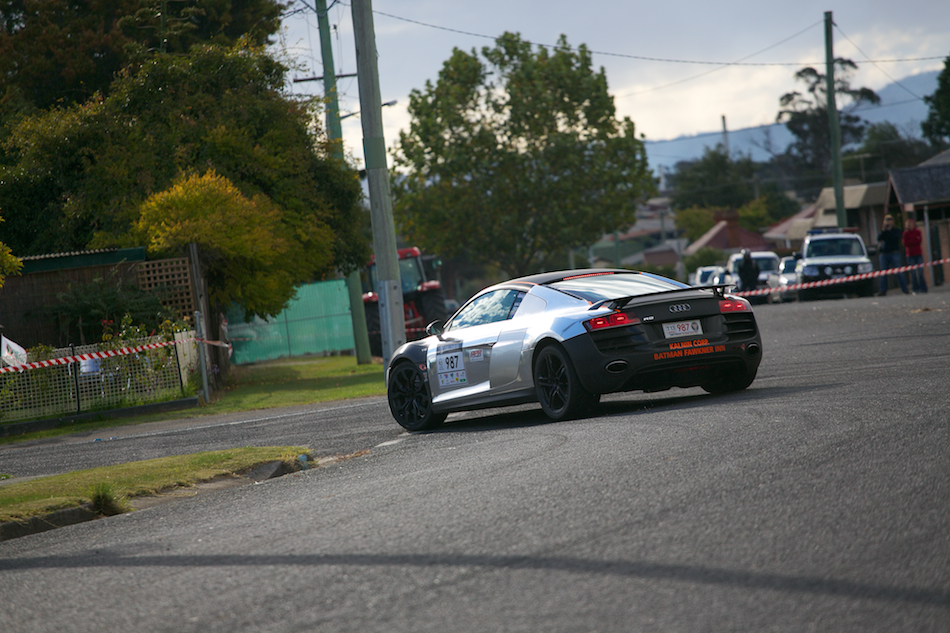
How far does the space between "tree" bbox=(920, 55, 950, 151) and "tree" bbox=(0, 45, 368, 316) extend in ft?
215

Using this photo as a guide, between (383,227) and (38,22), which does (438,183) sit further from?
Answer: (383,227)

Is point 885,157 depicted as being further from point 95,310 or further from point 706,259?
point 95,310

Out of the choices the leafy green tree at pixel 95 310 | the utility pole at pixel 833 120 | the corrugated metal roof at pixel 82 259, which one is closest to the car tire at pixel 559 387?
the leafy green tree at pixel 95 310

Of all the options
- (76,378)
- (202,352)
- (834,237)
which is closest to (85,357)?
(76,378)

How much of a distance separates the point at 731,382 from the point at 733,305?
0.92 m

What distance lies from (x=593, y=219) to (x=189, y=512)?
46.8m

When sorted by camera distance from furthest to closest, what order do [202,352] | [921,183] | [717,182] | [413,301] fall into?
1. [717,182]
2. [921,183]
3. [413,301]
4. [202,352]

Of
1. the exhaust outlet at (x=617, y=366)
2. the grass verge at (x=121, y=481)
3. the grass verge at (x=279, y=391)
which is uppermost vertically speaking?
the exhaust outlet at (x=617, y=366)

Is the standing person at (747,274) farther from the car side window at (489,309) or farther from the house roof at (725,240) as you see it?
the house roof at (725,240)

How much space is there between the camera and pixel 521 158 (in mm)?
51688

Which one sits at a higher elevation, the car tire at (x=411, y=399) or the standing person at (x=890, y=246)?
the standing person at (x=890, y=246)

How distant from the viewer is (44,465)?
11102 millimetres

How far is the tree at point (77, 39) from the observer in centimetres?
2581

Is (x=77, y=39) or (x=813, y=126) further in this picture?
(x=813, y=126)
